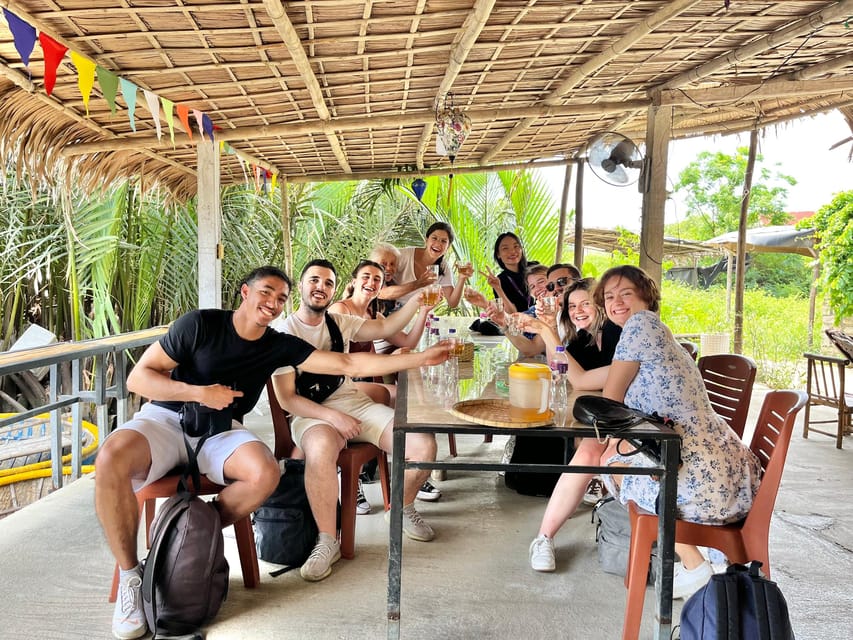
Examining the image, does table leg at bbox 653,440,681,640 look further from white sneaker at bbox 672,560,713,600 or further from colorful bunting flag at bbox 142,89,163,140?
colorful bunting flag at bbox 142,89,163,140

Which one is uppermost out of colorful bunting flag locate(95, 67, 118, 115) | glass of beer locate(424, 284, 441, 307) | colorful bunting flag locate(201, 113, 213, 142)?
colorful bunting flag locate(201, 113, 213, 142)

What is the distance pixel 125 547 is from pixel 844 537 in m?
2.92

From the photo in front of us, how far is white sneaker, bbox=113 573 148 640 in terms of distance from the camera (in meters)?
2.02

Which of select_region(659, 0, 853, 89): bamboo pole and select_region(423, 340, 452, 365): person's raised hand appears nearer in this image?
select_region(423, 340, 452, 365): person's raised hand

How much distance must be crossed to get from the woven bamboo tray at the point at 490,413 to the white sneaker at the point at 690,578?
2.46 ft

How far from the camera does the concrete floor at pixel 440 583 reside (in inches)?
83.5

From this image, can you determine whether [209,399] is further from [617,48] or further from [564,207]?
[564,207]

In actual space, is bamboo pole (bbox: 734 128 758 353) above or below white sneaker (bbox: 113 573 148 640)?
above

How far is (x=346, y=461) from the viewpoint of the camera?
2625mm

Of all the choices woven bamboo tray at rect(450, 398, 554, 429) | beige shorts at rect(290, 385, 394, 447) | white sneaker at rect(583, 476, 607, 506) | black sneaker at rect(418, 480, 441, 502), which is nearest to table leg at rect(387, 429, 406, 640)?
woven bamboo tray at rect(450, 398, 554, 429)

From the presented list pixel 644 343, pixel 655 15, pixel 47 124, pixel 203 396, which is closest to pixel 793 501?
pixel 644 343

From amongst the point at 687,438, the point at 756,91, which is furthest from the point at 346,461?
the point at 756,91

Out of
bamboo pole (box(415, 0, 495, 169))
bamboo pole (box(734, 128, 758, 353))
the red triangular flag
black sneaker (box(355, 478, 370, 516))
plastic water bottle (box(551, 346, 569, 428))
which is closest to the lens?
plastic water bottle (box(551, 346, 569, 428))

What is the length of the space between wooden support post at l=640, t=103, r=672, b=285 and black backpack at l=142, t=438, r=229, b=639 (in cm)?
335
